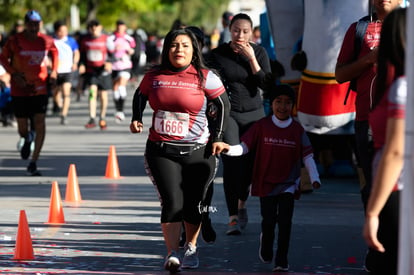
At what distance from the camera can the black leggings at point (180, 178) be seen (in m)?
8.98

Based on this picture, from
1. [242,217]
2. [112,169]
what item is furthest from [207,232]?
[112,169]

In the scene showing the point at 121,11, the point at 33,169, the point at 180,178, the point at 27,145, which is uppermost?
the point at 180,178

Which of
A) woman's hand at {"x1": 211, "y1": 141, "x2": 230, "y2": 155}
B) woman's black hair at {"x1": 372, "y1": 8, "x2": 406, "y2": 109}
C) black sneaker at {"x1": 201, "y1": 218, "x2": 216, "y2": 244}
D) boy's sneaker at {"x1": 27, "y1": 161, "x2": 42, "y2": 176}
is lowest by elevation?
boy's sneaker at {"x1": 27, "y1": 161, "x2": 42, "y2": 176}

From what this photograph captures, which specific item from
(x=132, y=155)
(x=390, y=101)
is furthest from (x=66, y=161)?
(x=390, y=101)

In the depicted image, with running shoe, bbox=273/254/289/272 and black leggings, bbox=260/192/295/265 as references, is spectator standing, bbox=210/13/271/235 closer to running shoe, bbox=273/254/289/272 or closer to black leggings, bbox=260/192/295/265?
black leggings, bbox=260/192/295/265

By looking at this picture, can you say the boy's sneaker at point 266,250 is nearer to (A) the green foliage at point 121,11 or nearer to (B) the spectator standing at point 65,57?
(B) the spectator standing at point 65,57

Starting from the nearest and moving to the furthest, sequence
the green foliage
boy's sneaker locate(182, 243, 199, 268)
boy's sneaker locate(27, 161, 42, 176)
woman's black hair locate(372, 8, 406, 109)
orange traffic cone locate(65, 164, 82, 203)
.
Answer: woman's black hair locate(372, 8, 406, 109)
boy's sneaker locate(182, 243, 199, 268)
orange traffic cone locate(65, 164, 82, 203)
boy's sneaker locate(27, 161, 42, 176)
the green foliage

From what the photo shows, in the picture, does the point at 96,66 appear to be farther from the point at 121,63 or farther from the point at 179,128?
the point at 179,128

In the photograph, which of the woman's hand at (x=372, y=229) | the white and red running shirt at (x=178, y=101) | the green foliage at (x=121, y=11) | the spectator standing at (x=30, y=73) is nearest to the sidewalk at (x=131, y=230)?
the spectator standing at (x=30, y=73)

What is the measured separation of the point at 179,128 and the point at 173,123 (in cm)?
6

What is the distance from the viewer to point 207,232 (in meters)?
10.2

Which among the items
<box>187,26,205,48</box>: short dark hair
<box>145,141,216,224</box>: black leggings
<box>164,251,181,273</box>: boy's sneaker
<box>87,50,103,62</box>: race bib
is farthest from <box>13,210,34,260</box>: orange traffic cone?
<box>87,50,103,62</box>: race bib

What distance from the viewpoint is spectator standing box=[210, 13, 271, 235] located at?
1086 centimetres

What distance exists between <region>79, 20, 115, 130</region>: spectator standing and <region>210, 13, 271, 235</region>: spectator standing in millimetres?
12806
